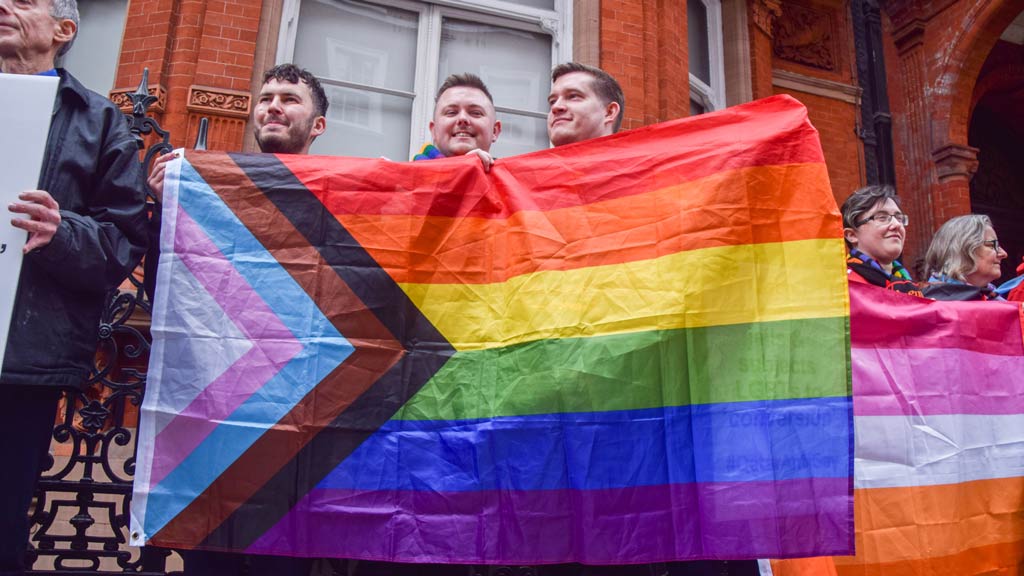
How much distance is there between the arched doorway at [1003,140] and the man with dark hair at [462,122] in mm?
10820

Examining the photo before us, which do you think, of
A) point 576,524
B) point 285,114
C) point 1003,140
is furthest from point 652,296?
point 1003,140

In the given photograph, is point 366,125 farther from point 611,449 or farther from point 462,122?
point 611,449

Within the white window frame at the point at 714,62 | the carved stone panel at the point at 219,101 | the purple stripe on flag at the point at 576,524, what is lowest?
the purple stripe on flag at the point at 576,524

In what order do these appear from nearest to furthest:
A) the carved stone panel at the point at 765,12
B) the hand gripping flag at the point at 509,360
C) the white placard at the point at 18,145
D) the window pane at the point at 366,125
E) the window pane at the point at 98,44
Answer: the white placard at the point at 18,145 < the hand gripping flag at the point at 509,360 < the window pane at the point at 366,125 < the window pane at the point at 98,44 < the carved stone panel at the point at 765,12

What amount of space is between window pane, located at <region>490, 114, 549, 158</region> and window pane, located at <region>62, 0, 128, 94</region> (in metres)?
2.97

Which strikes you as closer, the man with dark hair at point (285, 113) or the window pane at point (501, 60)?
the man with dark hair at point (285, 113)

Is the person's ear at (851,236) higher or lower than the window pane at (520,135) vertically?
lower

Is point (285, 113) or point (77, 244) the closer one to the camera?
point (77, 244)

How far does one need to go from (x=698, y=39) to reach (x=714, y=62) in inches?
11.9

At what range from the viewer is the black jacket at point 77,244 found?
2.31m

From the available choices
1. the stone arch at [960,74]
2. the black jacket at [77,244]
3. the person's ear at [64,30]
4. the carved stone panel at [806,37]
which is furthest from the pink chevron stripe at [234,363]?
the stone arch at [960,74]

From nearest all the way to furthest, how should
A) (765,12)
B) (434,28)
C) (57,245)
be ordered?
(57,245)
(434,28)
(765,12)

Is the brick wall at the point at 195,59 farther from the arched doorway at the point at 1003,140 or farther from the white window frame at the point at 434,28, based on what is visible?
the arched doorway at the point at 1003,140

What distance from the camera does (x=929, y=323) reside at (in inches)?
127
